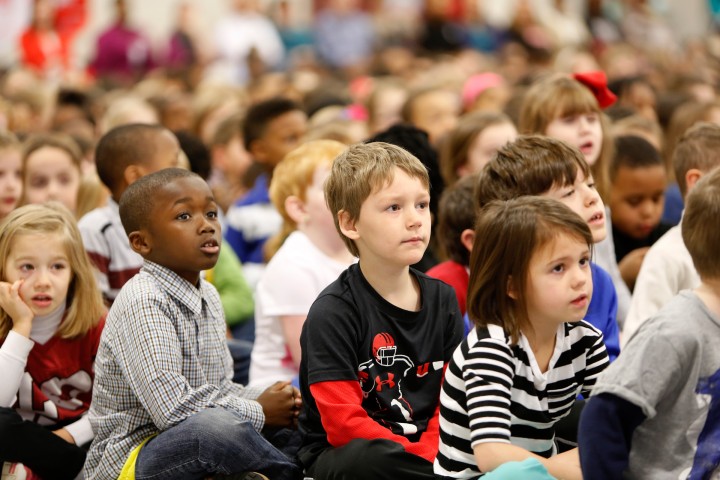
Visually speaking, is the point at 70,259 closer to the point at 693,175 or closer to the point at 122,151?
the point at 122,151

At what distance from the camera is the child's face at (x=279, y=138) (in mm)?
5727

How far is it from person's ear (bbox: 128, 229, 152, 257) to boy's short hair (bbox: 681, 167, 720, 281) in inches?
61.4

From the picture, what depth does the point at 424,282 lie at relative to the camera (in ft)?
10.3

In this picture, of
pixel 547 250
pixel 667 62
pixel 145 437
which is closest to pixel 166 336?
pixel 145 437

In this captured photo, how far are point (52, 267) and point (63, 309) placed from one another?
146 mm

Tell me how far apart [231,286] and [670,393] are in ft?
7.96

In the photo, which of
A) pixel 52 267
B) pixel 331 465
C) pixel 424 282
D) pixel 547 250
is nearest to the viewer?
pixel 547 250

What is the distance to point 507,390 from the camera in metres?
2.57

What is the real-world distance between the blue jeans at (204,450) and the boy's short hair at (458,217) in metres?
1.04

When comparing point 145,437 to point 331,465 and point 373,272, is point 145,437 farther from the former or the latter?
point 373,272

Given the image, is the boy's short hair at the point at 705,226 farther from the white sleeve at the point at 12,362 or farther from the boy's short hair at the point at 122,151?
the boy's short hair at the point at 122,151

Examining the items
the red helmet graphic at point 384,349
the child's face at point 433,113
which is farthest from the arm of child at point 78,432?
the child's face at point 433,113

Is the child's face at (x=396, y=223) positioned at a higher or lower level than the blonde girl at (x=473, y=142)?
lower

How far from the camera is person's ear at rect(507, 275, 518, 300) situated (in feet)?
8.71
